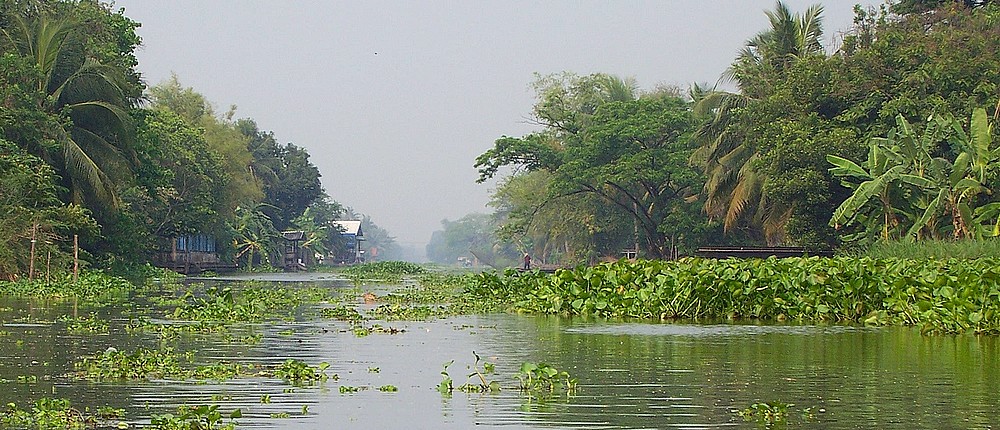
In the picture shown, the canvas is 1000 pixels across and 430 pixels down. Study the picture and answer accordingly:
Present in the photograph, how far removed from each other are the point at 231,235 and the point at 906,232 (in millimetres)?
40955

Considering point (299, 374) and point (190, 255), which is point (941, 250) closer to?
point (299, 374)

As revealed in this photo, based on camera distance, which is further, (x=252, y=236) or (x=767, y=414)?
(x=252, y=236)

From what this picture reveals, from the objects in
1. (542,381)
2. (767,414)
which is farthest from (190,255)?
(767,414)

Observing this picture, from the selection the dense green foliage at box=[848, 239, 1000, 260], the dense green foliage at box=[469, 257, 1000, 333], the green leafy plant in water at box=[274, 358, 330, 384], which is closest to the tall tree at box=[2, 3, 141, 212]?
the dense green foliage at box=[469, 257, 1000, 333]

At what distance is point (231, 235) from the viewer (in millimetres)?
60938

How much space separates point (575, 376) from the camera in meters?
10.1

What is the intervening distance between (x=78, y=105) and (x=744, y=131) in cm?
1824

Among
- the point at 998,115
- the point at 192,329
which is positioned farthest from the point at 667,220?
the point at 192,329

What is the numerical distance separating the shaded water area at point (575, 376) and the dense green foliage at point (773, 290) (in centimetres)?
65

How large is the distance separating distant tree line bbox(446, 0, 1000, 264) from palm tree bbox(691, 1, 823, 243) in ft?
0.21

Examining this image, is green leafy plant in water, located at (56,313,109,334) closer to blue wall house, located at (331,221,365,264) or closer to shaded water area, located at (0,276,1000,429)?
shaded water area, located at (0,276,1000,429)

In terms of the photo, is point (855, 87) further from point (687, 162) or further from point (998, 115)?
point (687, 162)

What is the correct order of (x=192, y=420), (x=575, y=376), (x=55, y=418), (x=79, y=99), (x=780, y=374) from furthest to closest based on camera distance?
(x=79, y=99), (x=780, y=374), (x=575, y=376), (x=55, y=418), (x=192, y=420)

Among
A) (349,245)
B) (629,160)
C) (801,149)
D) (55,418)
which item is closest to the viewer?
(55,418)
